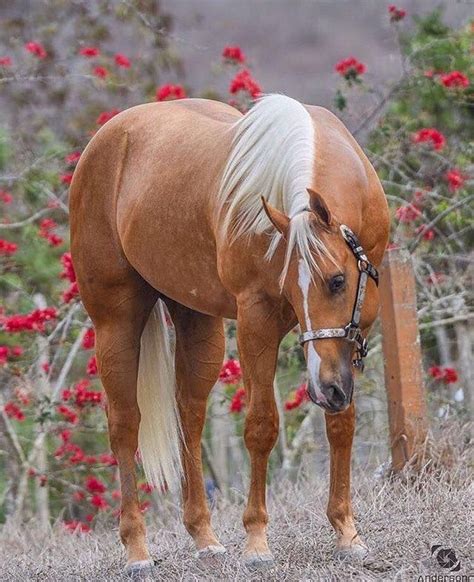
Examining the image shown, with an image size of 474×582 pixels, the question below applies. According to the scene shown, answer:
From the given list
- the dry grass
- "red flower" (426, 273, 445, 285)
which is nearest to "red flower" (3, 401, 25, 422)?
the dry grass

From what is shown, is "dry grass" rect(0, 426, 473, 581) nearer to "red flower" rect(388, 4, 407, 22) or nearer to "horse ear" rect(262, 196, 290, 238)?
"horse ear" rect(262, 196, 290, 238)

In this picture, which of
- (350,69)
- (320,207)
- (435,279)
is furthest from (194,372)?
(350,69)

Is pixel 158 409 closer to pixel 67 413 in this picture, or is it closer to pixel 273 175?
pixel 273 175

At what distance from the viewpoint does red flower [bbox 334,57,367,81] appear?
782 cm

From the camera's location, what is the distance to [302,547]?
4.38 m

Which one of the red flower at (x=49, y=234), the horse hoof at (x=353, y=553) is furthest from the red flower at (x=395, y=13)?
the horse hoof at (x=353, y=553)

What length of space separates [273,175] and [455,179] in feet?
12.1

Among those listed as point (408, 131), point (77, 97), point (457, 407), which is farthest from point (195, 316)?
point (77, 97)

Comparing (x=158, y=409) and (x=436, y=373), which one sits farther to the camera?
(x=436, y=373)

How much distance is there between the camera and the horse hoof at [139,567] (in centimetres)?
470

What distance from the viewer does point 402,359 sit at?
5.82m

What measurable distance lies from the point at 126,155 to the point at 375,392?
3522 mm

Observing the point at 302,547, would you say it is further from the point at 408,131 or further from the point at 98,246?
the point at 408,131

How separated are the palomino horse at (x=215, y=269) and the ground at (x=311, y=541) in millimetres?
142
